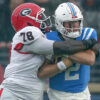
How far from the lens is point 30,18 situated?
177 inches

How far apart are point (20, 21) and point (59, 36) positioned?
43cm

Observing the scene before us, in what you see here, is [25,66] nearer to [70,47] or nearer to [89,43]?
[70,47]

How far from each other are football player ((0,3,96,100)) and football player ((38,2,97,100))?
9cm

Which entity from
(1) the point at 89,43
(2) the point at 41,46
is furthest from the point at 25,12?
(1) the point at 89,43

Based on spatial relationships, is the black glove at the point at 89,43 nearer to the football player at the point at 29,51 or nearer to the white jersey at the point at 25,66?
the football player at the point at 29,51

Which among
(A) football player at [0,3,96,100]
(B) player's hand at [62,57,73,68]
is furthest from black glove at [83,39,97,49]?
(B) player's hand at [62,57,73,68]

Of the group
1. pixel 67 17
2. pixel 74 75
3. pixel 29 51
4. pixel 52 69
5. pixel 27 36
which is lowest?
pixel 74 75

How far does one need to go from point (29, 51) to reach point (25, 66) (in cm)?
17

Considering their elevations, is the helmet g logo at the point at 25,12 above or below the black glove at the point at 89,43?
above

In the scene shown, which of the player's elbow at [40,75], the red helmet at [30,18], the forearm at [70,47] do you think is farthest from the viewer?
the red helmet at [30,18]

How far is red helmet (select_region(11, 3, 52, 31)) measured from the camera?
14.7 ft

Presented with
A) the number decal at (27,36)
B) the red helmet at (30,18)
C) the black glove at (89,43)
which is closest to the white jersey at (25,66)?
the number decal at (27,36)

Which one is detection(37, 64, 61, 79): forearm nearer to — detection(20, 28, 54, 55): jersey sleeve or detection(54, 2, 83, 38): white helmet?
detection(20, 28, 54, 55): jersey sleeve

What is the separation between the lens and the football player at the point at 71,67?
14.1 ft
